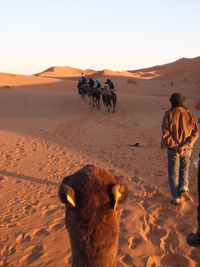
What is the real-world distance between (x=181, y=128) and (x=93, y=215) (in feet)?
12.4

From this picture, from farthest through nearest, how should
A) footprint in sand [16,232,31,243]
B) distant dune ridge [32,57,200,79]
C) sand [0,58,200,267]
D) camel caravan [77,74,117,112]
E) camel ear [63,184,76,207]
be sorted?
distant dune ridge [32,57,200,79]
camel caravan [77,74,117,112]
footprint in sand [16,232,31,243]
sand [0,58,200,267]
camel ear [63,184,76,207]

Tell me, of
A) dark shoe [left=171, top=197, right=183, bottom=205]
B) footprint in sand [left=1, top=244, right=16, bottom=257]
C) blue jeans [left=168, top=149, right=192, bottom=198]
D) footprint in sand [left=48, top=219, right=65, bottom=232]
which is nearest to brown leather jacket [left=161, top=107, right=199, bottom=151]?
blue jeans [left=168, top=149, right=192, bottom=198]

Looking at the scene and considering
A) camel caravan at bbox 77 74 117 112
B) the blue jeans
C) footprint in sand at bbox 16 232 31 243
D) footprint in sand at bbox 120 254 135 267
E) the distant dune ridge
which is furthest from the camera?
the distant dune ridge

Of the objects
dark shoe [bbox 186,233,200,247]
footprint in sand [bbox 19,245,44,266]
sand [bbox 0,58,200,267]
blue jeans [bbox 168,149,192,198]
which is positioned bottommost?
sand [bbox 0,58,200,267]

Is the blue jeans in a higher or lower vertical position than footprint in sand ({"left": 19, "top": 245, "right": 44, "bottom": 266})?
higher

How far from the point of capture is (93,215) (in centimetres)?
141

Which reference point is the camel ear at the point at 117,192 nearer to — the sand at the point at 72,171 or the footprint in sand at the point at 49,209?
the sand at the point at 72,171

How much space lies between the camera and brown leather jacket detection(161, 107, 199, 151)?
4.88 metres

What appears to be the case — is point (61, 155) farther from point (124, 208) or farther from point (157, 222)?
point (157, 222)

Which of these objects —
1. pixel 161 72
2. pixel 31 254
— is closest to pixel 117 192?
pixel 31 254

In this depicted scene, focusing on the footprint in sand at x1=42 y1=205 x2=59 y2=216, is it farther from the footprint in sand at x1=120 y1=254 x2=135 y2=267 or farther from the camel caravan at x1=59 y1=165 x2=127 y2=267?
the camel caravan at x1=59 y1=165 x2=127 y2=267

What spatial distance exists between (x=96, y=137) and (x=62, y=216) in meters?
7.46

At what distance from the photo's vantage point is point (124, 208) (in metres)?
5.07

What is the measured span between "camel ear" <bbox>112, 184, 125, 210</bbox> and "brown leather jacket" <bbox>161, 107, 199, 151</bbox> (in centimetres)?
369
